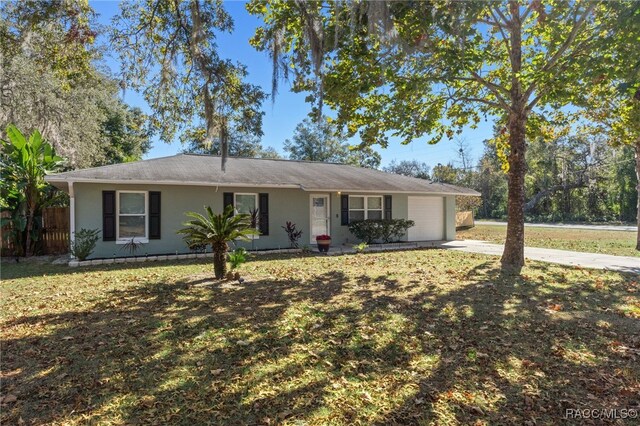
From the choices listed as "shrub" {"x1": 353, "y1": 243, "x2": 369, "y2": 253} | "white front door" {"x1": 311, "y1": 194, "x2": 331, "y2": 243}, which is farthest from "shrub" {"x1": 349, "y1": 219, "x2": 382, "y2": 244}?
"shrub" {"x1": 353, "y1": 243, "x2": 369, "y2": 253}

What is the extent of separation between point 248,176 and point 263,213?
4.70 ft

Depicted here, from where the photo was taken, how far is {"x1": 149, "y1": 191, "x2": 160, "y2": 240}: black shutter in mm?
11195

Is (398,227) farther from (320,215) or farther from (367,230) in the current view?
(320,215)

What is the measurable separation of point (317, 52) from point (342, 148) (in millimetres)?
31711

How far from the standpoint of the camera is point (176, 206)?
11578mm

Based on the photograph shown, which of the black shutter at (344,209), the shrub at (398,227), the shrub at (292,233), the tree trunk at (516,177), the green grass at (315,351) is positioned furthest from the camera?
the shrub at (398,227)

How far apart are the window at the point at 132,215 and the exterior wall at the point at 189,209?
23 centimetres

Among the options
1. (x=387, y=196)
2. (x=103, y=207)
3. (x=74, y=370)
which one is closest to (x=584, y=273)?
(x=387, y=196)

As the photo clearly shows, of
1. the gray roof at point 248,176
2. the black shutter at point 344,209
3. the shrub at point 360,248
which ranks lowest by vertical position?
the shrub at point 360,248

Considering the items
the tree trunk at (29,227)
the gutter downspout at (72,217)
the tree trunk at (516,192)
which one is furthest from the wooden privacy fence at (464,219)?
the tree trunk at (29,227)

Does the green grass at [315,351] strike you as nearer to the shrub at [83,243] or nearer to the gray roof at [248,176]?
the shrub at [83,243]

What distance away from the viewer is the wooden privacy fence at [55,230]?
38.4 ft

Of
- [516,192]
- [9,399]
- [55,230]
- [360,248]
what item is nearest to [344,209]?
[360,248]

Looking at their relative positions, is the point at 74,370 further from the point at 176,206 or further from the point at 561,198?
the point at 561,198
